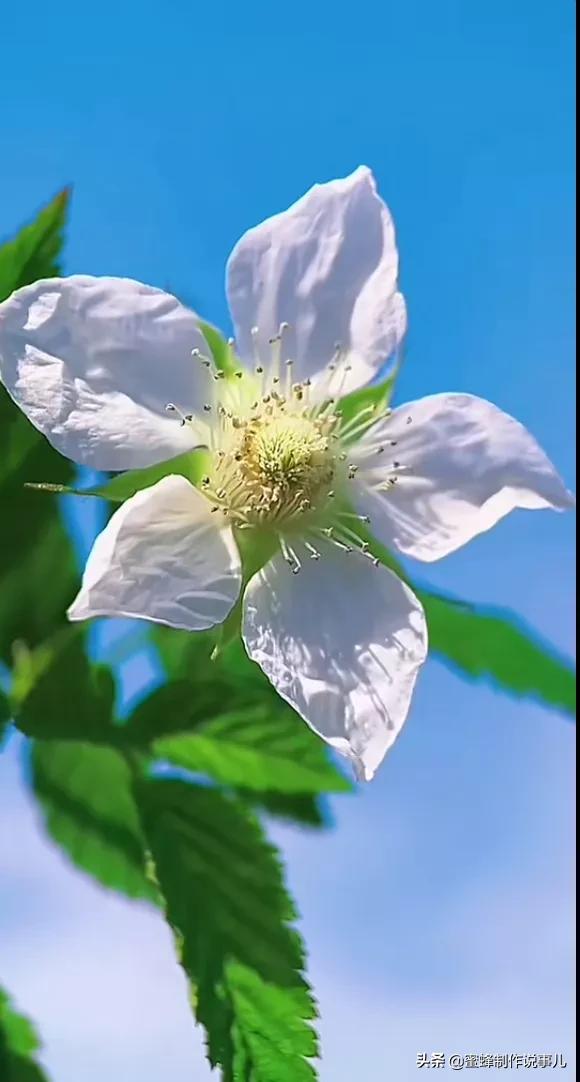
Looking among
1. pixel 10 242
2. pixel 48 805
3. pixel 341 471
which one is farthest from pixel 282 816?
pixel 10 242

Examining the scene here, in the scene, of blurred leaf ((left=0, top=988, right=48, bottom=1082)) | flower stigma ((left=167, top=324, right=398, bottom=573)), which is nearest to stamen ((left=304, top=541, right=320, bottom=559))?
flower stigma ((left=167, top=324, right=398, bottom=573))

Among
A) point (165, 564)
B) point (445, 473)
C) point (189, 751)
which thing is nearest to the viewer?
point (165, 564)

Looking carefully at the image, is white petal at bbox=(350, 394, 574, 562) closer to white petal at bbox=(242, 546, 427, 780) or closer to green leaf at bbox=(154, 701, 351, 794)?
white petal at bbox=(242, 546, 427, 780)

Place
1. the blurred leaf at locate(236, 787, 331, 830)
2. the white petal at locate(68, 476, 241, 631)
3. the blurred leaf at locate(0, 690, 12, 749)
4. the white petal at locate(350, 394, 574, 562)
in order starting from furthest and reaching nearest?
1. the blurred leaf at locate(236, 787, 331, 830)
2. the blurred leaf at locate(0, 690, 12, 749)
3. the white petal at locate(350, 394, 574, 562)
4. the white petal at locate(68, 476, 241, 631)

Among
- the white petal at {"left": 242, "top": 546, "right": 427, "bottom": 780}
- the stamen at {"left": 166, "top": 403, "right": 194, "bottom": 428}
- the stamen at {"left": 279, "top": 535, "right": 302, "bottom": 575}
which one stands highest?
the stamen at {"left": 166, "top": 403, "right": 194, "bottom": 428}

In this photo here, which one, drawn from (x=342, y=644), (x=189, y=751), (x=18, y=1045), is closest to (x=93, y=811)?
(x=189, y=751)

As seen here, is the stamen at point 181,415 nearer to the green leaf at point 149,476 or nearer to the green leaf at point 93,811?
the green leaf at point 149,476

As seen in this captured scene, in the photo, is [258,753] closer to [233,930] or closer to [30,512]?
[233,930]
